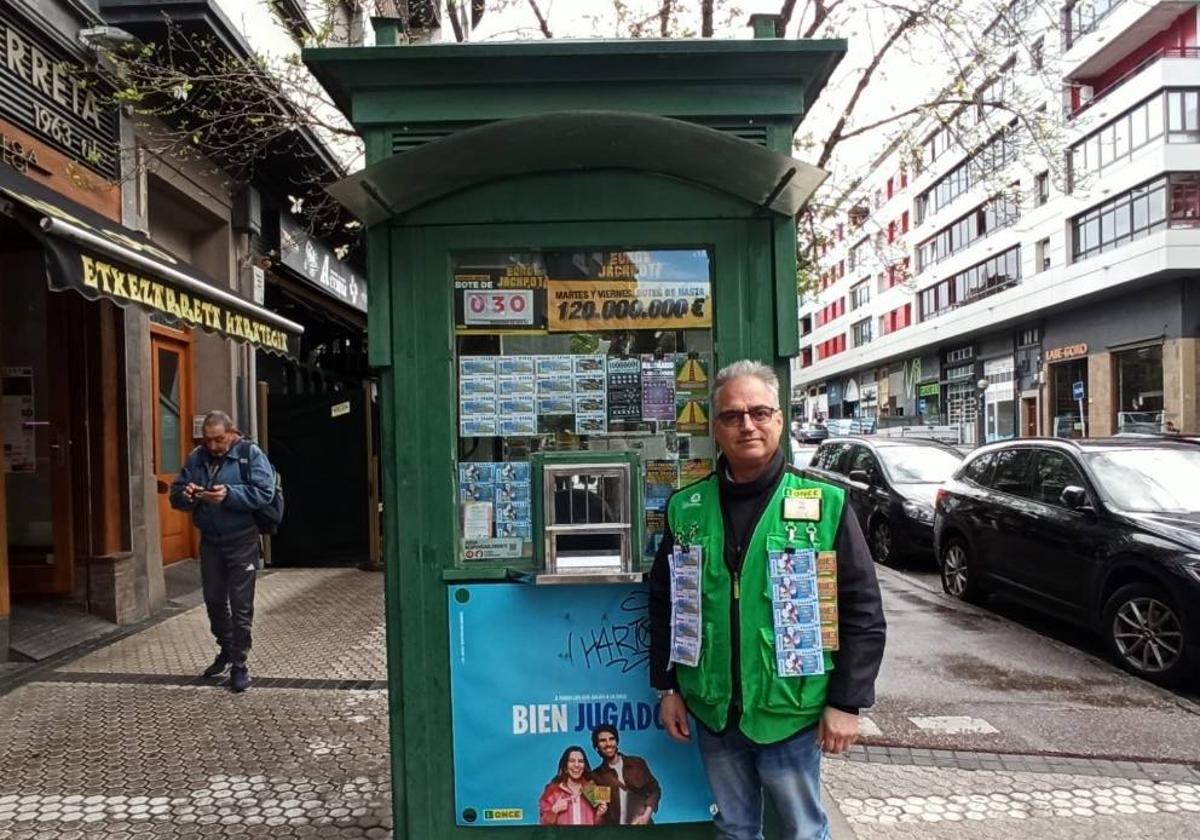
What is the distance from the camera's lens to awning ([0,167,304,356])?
4.85 metres

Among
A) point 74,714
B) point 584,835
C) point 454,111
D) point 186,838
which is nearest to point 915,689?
point 584,835

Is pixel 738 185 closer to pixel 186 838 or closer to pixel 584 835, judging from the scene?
pixel 584 835

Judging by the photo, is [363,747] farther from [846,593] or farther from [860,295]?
[860,295]

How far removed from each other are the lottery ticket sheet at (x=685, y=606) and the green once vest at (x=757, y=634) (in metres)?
0.02

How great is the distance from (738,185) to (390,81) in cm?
119

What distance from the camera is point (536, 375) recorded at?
2.97 m

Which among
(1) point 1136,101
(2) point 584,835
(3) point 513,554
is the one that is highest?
(1) point 1136,101

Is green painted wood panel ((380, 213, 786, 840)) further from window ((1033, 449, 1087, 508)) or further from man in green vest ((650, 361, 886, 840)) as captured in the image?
window ((1033, 449, 1087, 508))

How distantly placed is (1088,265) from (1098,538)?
29323 millimetres

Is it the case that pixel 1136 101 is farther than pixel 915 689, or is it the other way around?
pixel 1136 101

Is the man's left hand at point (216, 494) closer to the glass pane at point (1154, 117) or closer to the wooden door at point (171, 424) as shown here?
the wooden door at point (171, 424)

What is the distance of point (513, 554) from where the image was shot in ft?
9.61

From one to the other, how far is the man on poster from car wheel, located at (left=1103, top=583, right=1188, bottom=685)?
170 inches

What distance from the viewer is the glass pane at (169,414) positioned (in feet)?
29.4
